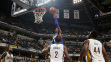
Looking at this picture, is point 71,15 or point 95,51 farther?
point 71,15

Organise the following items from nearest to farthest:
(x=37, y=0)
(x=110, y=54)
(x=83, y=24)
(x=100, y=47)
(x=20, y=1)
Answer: (x=100, y=47)
(x=20, y=1)
(x=37, y=0)
(x=110, y=54)
(x=83, y=24)

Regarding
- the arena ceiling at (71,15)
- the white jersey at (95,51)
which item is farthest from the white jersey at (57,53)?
the arena ceiling at (71,15)

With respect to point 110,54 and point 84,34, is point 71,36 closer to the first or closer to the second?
point 84,34

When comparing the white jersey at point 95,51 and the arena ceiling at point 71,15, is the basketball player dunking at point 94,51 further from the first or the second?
the arena ceiling at point 71,15

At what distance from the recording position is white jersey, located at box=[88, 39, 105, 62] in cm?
316

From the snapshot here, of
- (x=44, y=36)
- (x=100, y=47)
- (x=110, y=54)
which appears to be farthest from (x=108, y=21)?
(x=100, y=47)

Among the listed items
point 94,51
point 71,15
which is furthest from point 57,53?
point 71,15

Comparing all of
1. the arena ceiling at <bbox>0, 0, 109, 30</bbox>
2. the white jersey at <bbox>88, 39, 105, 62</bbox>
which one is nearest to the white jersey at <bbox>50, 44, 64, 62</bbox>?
the white jersey at <bbox>88, 39, 105, 62</bbox>

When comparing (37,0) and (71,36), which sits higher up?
(37,0)

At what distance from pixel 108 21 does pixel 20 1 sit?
2757cm

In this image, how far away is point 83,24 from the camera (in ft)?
116

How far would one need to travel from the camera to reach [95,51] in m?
3.24

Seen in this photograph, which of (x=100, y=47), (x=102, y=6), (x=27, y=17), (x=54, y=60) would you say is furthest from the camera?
(x=27, y=17)

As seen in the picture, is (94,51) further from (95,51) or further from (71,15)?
(71,15)
